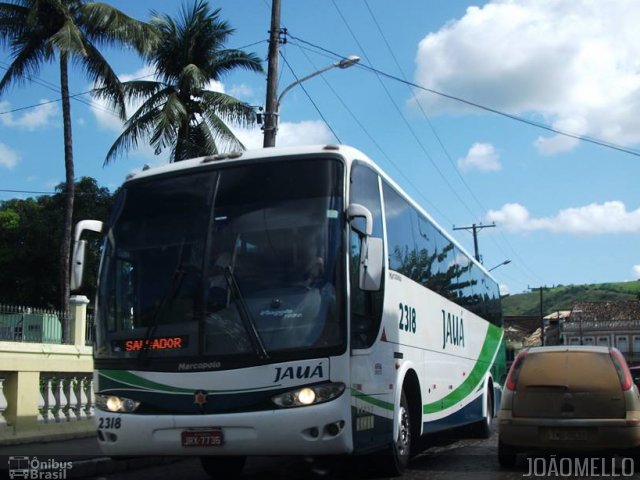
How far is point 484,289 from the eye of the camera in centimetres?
1655

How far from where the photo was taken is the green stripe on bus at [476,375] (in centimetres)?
1085

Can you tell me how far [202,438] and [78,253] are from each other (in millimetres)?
2434

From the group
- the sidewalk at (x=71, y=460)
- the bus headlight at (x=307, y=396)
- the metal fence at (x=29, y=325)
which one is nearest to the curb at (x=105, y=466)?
the sidewalk at (x=71, y=460)

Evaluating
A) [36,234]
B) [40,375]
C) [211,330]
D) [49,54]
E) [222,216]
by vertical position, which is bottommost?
[40,375]

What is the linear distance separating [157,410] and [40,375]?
6.77 meters

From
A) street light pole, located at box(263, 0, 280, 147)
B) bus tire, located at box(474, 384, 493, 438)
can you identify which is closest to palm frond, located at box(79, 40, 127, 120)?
street light pole, located at box(263, 0, 280, 147)

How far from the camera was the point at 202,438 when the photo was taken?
6.98 metres

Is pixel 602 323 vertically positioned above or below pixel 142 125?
below

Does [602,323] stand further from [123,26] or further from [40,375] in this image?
[40,375]

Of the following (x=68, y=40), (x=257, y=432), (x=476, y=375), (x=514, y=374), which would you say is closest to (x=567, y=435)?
(x=514, y=374)

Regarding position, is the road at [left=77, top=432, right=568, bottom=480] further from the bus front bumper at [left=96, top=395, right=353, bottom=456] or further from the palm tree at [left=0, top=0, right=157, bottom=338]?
the palm tree at [left=0, top=0, right=157, bottom=338]

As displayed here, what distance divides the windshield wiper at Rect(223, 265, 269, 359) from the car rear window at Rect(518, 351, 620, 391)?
3.69m

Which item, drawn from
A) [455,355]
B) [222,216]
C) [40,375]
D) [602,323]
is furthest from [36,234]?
[602,323]

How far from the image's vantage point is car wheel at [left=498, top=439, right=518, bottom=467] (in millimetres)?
9266
